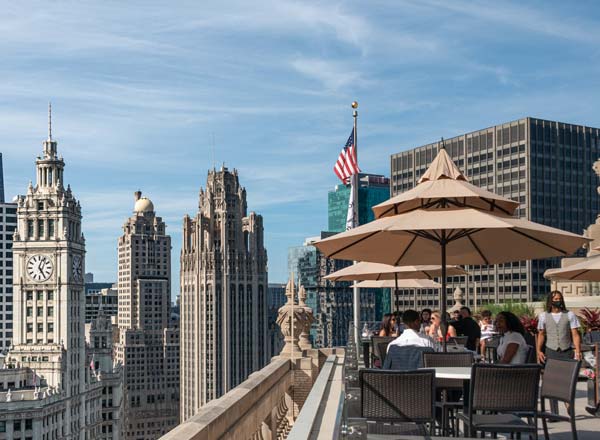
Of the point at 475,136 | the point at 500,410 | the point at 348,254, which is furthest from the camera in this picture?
the point at 475,136

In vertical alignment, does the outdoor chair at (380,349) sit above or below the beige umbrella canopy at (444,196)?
below

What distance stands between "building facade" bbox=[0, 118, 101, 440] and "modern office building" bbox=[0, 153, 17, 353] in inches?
2356

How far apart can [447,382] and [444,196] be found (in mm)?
2430

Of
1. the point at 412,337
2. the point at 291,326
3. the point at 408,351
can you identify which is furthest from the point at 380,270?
the point at 291,326

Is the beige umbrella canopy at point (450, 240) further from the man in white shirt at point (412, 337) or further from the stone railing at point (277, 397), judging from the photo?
the stone railing at point (277, 397)

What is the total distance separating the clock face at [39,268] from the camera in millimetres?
125125

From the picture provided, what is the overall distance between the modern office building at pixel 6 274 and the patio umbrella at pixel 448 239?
17863cm

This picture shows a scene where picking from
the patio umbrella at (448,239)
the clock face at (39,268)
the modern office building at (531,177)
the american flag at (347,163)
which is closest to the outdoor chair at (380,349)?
the patio umbrella at (448,239)

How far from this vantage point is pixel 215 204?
149750mm

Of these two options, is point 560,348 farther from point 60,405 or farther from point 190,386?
point 190,386

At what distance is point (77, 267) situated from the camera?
12950cm

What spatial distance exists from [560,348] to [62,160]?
123949 millimetres

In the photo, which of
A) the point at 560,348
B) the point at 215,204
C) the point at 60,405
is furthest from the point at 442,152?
the point at 215,204

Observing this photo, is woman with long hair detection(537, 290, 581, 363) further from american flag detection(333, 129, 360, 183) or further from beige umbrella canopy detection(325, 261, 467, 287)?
american flag detection(333, 129, 360, 183)
